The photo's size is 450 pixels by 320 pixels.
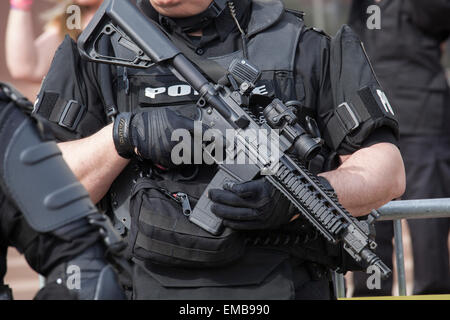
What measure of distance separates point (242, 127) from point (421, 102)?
9.11 ft

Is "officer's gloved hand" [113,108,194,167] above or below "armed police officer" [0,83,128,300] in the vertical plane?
above

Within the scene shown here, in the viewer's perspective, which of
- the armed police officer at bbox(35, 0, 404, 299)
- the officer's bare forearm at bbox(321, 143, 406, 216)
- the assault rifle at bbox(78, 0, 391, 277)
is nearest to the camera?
the assault rifle at bbox(78, 0, 391, 277)

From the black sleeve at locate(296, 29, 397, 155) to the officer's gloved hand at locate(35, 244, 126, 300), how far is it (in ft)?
3.34

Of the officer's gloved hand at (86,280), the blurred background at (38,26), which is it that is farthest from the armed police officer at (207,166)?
the blurred background at (38,26)

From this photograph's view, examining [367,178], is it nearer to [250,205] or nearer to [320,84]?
[320,84]

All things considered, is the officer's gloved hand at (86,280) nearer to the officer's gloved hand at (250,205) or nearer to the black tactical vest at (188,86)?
the officer's gloved hand at (250,205)

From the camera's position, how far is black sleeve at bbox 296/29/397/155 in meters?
2.92

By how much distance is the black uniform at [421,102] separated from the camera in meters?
5.12

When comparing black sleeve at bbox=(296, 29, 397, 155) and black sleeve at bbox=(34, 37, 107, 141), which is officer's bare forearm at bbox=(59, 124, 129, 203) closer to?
black sleeve at bbox=(34, 37, 107, 141)

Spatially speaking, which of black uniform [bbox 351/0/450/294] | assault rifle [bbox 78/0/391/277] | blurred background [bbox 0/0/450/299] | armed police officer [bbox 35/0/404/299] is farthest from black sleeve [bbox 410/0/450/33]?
blurred background [bbox 0/0/450/299]

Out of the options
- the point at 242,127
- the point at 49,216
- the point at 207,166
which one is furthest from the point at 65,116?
the point at 49,216

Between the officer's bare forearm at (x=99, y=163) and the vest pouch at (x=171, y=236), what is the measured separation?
0.14m

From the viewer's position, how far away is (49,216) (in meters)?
2.11
